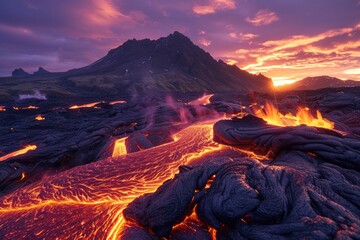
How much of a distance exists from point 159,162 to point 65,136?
37.9 ft

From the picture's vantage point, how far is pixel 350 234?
379 cm

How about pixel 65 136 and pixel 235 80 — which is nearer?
pixel 65 136

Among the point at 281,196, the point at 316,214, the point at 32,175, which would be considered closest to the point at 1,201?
the point at 32,175

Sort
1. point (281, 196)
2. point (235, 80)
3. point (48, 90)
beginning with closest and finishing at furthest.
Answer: point (281, 196) < point (48, 90) < point (235, 80)

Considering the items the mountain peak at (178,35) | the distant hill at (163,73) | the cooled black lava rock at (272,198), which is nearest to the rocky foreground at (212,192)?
the cooled black lava rock at (272,198)

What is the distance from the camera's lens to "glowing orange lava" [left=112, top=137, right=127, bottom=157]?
13.8 metres

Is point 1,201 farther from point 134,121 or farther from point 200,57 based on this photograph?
point 200,57

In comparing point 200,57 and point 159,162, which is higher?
point 200,57

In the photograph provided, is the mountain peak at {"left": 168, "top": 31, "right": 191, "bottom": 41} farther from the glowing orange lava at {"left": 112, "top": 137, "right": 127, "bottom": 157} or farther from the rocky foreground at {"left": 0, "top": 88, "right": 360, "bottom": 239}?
the rocky foreground at {"left": 0, "top": 88, "right": 360, "bottom": 239}

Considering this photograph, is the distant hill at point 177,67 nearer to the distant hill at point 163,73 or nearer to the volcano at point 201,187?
the distant hill at point 163,73

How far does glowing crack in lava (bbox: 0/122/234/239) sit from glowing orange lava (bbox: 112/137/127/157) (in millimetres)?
3099

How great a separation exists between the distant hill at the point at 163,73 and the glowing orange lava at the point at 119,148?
74469 mm

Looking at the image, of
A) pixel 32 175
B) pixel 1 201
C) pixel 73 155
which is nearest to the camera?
pixel 1 201

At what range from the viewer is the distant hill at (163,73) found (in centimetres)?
10325
